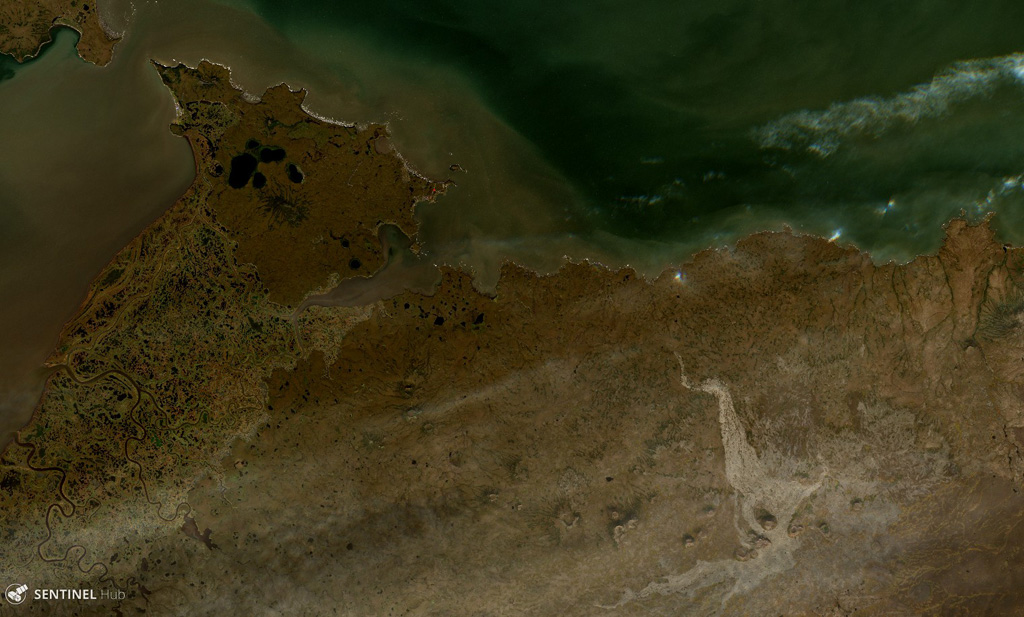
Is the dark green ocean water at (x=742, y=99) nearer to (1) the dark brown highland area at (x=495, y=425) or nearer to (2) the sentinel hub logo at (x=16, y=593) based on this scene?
(1) the dark brown highland area at (x=495, y=425)

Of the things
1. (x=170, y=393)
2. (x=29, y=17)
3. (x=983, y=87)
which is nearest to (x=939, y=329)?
(x=983, y=87)

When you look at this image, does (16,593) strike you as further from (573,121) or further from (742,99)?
(742,99)

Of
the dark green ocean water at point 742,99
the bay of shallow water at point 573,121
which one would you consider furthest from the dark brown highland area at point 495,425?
the dark green ocean water at point 742,99

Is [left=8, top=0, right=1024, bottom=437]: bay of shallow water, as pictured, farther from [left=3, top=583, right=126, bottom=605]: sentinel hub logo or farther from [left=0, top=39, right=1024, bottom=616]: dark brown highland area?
[left=3, top=583, right=126, bottom=605]: sentinel hub logo

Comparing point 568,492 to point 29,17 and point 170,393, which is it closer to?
point 170,393

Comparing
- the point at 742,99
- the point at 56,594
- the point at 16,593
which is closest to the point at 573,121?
the point at 742,99
